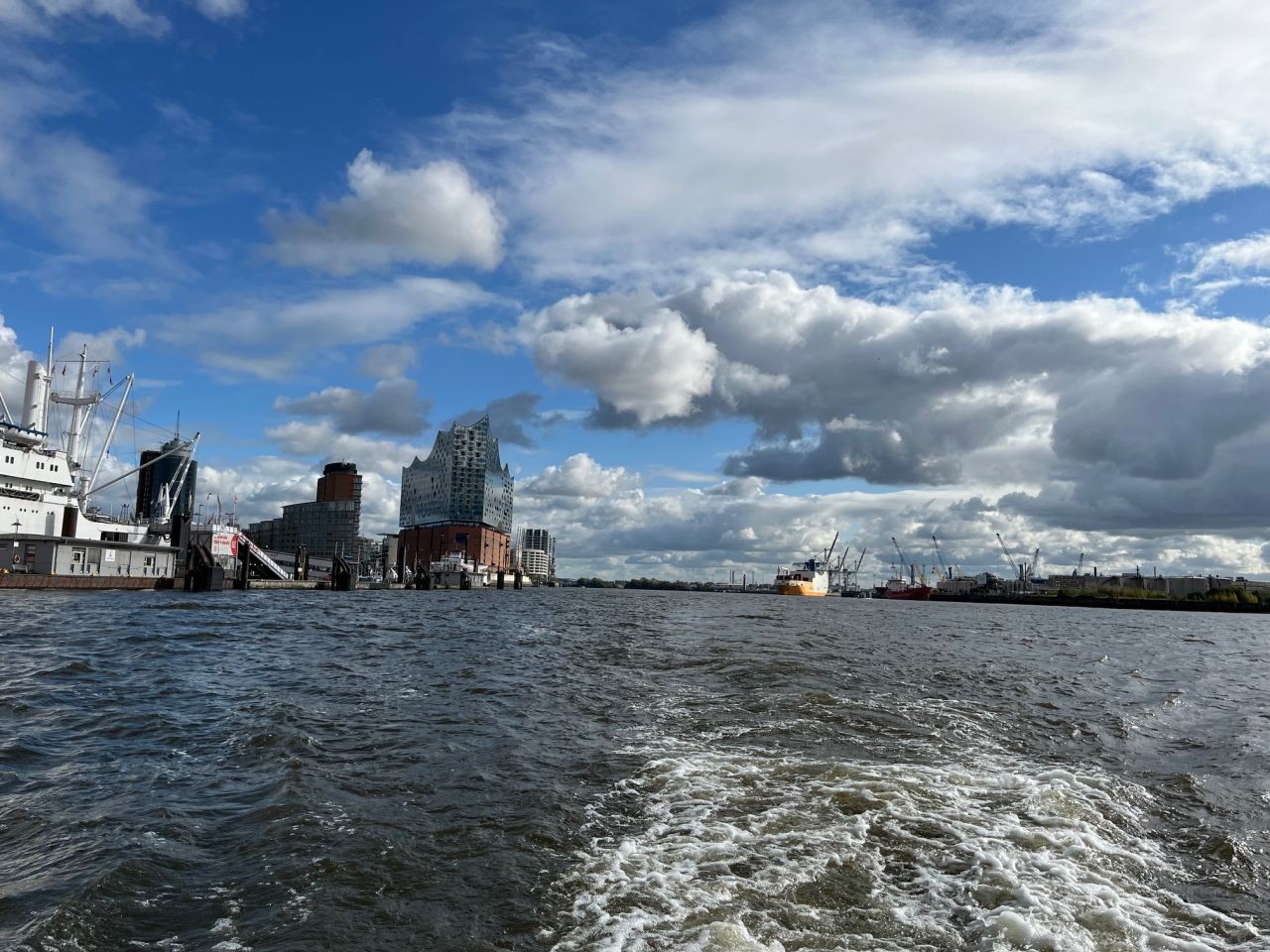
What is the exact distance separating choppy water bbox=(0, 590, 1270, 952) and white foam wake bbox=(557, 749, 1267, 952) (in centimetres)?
4

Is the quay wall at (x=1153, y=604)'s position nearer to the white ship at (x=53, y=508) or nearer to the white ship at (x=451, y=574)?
the white ship at (x=451, y=574)

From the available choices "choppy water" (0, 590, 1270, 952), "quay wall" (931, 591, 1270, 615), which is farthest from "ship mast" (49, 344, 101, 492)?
"quay wall" (931, 591, 1270, 615)

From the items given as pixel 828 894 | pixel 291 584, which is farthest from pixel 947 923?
pixel 291 584

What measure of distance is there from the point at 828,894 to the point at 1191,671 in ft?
102

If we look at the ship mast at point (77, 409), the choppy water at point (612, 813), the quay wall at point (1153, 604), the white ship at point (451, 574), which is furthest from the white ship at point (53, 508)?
the quay wall at point (1153, 604)

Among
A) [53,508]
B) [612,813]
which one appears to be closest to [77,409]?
[53,508]

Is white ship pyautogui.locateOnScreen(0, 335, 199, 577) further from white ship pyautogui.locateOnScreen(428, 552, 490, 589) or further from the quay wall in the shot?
the quay wall

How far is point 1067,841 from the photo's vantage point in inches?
356

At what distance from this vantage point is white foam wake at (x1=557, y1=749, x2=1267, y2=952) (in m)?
6.70

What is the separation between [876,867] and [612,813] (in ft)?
11.1

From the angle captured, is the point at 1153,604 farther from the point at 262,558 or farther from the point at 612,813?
the point at 612,813

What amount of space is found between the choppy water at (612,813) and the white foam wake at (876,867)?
41mm

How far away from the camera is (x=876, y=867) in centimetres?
822

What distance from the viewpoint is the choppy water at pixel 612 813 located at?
675 cm
